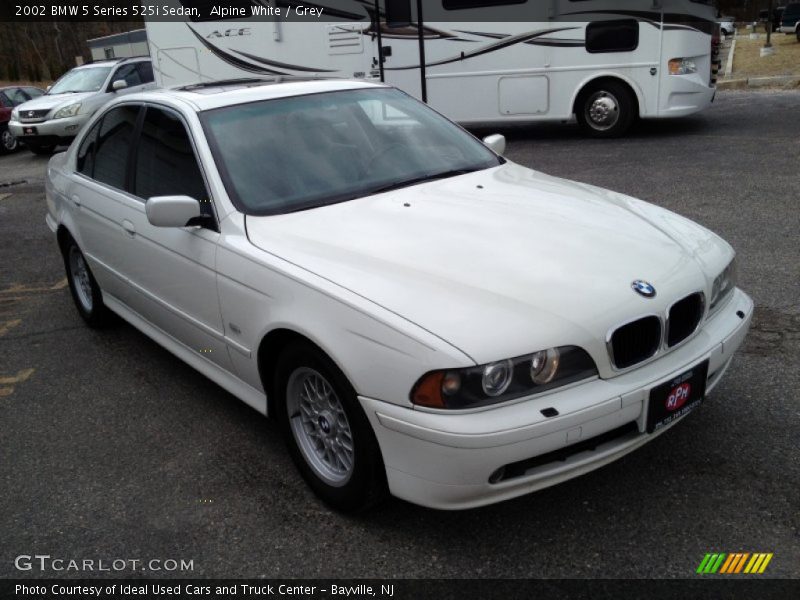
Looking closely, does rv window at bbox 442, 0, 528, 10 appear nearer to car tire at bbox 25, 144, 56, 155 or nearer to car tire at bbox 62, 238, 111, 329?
car tire at bbox 62, 238, 111, 329

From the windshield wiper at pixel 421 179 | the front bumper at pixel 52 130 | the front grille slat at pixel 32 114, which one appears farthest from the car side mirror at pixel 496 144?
the front grille slat at pixel 32 114

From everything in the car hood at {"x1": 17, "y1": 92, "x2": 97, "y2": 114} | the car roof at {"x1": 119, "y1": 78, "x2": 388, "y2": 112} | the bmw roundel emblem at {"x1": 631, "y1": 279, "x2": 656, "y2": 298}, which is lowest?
the car hood at {"x1": 17, "y1": 92, "x2": 97, "y2": 114}

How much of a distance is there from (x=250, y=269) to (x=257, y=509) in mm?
977

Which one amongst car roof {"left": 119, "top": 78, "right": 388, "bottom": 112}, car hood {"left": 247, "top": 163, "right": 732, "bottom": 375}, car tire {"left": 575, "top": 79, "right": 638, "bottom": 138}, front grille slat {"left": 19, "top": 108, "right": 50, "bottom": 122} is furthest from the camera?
front grille slat {"left": 19, "top": 108, "right": 50, "bottom": 122}

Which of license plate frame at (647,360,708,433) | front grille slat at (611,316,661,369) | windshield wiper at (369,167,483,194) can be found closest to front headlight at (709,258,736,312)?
license plate frame at (647,360,708,433)

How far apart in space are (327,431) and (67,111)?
14.0m

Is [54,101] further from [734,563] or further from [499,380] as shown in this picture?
[734,563]

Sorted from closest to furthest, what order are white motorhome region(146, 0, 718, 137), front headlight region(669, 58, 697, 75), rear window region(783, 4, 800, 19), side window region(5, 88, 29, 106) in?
front headlight region(669, 58, 697, 75)
white motorhome region(146, 0, 718, 137)
side window region(5, 88, 29, 106)
rear window region(783, 4, 800, 19)

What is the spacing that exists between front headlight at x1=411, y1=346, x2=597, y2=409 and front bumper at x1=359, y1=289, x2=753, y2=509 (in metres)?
0.04

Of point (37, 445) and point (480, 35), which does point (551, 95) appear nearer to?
point (480, 35)

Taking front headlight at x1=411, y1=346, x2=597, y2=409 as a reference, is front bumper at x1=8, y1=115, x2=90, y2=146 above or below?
below

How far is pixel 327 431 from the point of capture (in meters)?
3.03

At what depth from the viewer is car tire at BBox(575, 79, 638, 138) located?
1109 centimetres

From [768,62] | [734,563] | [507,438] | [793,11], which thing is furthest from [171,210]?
[793,11]
